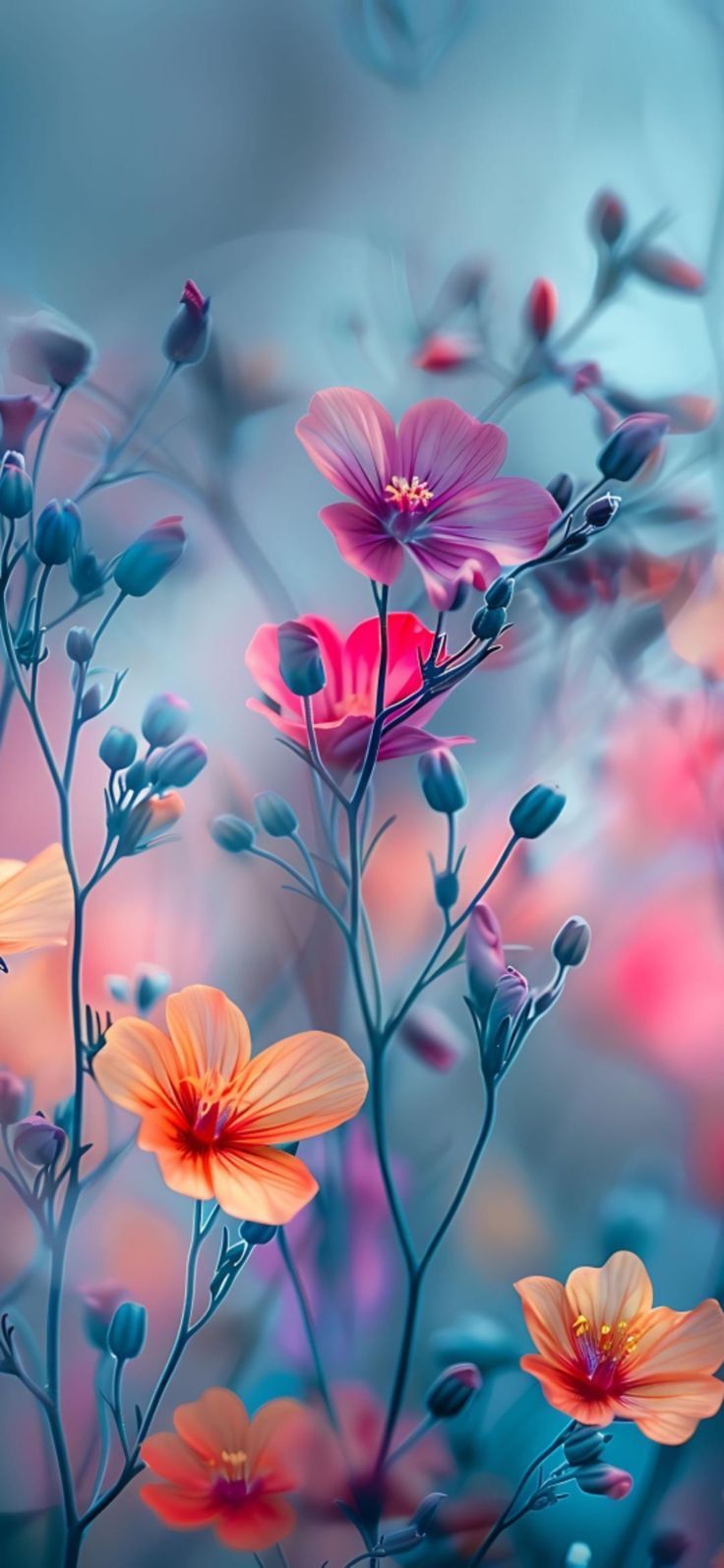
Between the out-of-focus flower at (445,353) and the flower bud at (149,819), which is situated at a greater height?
the out-of-focus flower at (445,353)

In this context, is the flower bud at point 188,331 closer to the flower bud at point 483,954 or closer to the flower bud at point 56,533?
the flower bud at point 56,533

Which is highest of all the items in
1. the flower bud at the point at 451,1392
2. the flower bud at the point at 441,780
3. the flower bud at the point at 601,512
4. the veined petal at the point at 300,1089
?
the flower bud at the point at 601,512

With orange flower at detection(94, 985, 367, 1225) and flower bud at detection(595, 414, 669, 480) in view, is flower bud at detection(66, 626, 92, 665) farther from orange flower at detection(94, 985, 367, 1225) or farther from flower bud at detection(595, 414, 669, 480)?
flower bud at detection(595, 414, 669, 480)

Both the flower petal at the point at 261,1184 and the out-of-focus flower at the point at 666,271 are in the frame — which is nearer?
the flower petal at the point at 261,1184

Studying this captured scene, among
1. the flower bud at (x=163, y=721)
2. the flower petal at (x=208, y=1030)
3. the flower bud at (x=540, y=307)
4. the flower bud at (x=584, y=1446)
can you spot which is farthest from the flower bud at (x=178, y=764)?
the flower bud at (x=584, y=1446)

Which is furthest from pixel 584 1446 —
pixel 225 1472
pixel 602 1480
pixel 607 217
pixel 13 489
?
pixel 607 217

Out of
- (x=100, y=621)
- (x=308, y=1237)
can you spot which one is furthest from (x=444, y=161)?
(x=308, y=1237)
